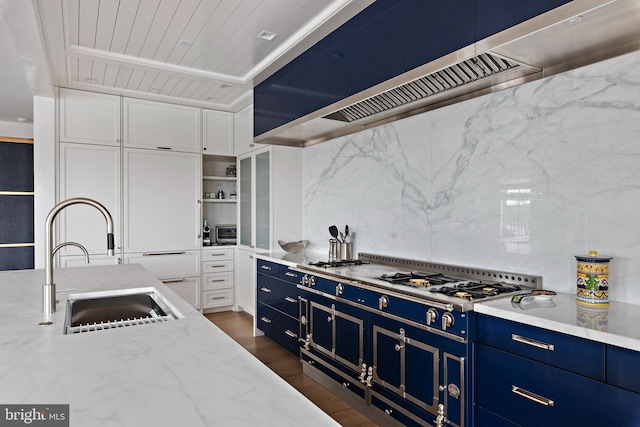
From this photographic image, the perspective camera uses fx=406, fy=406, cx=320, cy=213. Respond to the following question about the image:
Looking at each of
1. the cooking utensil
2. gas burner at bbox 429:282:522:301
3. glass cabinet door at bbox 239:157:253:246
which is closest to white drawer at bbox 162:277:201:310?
glass cabinet door at bbox 239:157:253:246

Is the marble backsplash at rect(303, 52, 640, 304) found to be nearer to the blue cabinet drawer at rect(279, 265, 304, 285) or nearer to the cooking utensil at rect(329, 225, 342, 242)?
the cooking utensil at rect(329, 225, 342, 242)

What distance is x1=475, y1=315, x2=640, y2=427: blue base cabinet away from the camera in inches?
53.4

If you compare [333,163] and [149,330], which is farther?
[333,163]

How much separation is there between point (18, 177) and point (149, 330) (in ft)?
19.1

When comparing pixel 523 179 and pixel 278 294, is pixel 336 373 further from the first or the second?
pixel 523 179

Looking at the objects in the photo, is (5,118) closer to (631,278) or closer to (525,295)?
(525,295)

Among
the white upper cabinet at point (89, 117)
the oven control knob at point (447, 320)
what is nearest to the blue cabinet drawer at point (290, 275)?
the oven control knob at point (447, 320)

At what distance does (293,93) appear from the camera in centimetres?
331

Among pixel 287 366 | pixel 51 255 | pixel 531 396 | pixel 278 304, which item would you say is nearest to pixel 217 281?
pixel 278 304

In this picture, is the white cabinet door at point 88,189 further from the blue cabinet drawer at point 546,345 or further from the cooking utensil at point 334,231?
the blue cabinet drawer at point 546,345

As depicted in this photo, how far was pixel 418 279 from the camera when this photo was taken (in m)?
2.33

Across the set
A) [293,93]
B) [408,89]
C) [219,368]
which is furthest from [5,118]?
[219,368]

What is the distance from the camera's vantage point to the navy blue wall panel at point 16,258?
5.70 metres

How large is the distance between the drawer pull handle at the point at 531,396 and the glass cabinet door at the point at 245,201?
351cm
